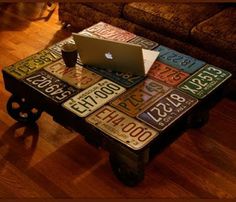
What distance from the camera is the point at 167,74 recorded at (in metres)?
1.94

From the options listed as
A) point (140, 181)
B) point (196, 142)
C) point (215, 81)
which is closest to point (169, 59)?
point (215, 81)

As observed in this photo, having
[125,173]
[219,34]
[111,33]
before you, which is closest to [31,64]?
[111,33]

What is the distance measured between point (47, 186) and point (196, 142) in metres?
0.87

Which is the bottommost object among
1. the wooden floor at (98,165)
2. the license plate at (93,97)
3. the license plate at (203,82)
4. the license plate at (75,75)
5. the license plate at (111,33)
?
the wooden floor at (98,165)

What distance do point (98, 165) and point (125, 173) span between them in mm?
235

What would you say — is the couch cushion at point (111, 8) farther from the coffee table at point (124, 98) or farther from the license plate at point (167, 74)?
the license plate at point (167, 74)

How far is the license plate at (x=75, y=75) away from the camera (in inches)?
74.1

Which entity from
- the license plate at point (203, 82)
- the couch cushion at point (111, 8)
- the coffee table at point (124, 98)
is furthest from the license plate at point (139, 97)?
the couch cushion at point (111, 8)

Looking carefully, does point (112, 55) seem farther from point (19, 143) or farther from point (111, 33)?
point (19, 143)

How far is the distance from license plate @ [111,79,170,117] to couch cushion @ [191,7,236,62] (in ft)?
2.23

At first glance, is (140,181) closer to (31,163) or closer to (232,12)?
(31,163)

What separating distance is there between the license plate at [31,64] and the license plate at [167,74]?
0.53 m

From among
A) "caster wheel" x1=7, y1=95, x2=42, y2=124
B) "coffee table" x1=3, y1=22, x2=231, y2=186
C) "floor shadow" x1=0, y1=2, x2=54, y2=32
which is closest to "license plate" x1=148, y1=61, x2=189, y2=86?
"coffee table" x1=3, y1=22, x2=231, y2=186

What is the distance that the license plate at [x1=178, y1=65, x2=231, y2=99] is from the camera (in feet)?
6.00
